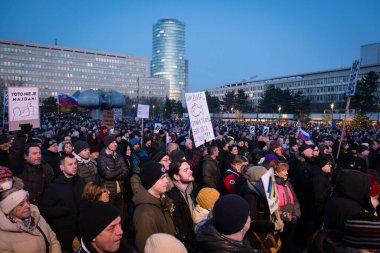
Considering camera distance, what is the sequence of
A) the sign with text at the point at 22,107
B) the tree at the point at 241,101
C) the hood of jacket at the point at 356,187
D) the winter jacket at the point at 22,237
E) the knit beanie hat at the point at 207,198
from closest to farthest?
the winter jacket at the point at 22,237 → the hood of jacket at the point at 356,187 → the knit beanie hat at the point at 207,198 → the sign with text at the point at 22,107 → the tree at the point at 241,101

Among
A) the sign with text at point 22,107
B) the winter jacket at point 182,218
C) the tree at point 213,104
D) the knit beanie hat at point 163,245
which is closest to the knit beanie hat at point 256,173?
the winter jacket at point 182,218

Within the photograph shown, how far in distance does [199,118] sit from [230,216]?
5.62m

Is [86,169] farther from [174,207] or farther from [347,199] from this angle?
[347,199]

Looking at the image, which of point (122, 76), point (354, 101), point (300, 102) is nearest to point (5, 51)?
point (122, 76)

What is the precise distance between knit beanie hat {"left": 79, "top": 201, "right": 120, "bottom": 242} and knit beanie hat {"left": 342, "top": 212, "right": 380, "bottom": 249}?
1.73 m

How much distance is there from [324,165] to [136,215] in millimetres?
3861

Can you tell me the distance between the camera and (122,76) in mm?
162000

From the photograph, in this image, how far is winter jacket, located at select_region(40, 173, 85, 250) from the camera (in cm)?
406

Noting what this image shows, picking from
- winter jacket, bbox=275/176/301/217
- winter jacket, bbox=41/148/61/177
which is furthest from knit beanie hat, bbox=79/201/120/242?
winter jacket, bbox=41/148/61/177

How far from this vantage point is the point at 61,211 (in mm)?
4066

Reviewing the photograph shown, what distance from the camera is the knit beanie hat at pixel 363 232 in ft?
6.71

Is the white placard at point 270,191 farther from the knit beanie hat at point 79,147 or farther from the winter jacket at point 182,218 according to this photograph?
the knit beanie hat at point 79,147

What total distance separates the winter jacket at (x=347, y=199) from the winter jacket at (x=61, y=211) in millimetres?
2939

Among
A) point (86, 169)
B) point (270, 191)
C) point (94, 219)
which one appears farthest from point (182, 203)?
point (86, 169)
